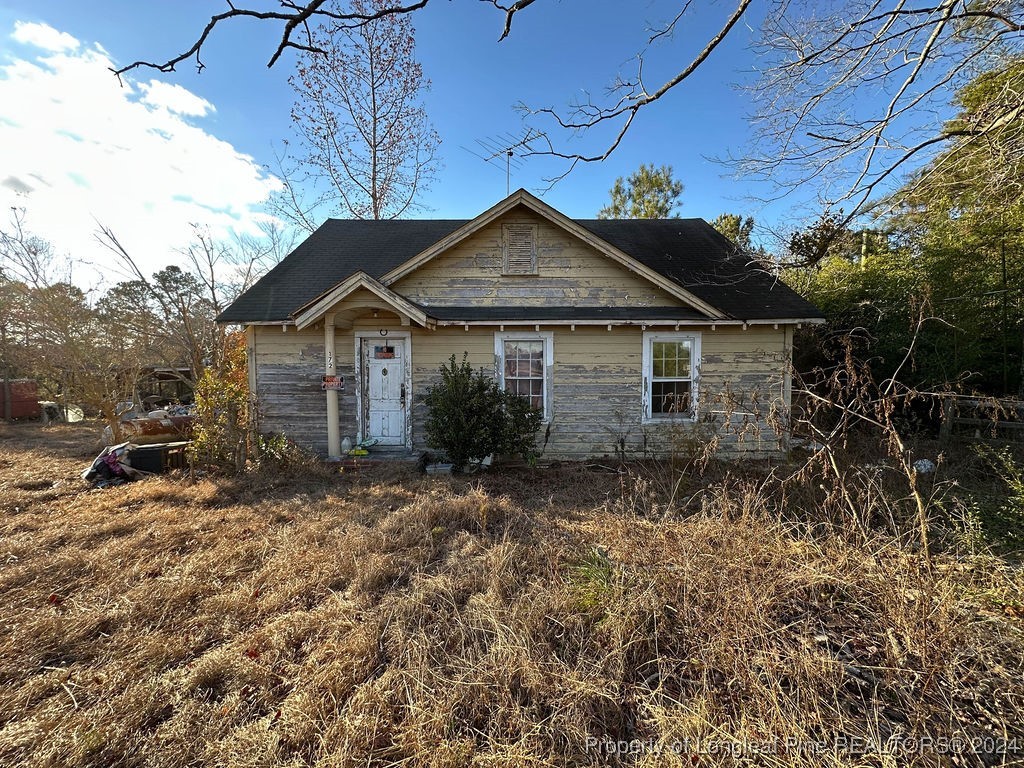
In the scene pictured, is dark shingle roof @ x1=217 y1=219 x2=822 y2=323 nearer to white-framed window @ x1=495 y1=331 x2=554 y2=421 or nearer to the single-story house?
the single-story house

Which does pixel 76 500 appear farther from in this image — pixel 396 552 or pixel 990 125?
pixel 990 125

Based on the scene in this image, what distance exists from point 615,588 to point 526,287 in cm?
653

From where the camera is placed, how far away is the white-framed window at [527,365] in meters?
8.19

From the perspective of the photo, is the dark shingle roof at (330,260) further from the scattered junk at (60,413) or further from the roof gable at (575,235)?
the scattered junk at (60,413)

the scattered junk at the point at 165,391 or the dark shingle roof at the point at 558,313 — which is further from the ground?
the dark shingle roof at the point at 558,313

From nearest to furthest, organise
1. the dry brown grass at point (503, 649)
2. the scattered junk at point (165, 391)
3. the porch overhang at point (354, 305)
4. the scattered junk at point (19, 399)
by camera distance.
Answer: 1. the dry brown grass at point (503, 649)
2. the porch overhang at point (354, 305)
3. the scattered junk at point (19, 399)
4. the scattered junk at point (165, 391)

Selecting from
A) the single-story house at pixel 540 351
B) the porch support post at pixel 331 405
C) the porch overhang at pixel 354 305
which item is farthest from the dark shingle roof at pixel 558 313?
the porch support post at pixel 331 405

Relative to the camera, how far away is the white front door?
27.1 feet

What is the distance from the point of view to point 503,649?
2420 millimetres

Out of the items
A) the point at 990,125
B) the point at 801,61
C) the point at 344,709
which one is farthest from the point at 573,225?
the point at 344,709

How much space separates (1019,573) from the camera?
278 centimetres

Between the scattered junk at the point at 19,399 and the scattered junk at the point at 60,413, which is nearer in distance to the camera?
the scattered junk at the point at 60,413

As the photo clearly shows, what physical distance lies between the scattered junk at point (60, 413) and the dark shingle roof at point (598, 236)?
47.6ft

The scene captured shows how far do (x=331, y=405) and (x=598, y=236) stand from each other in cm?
628
